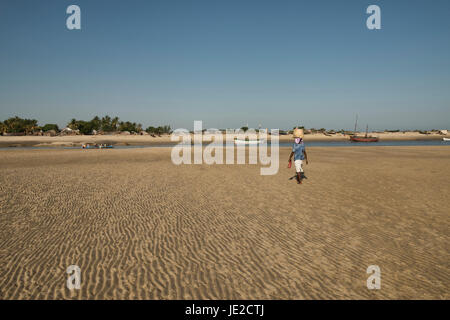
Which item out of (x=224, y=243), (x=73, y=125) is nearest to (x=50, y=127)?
(x=73, y=125)

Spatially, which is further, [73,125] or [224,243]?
[73,125]

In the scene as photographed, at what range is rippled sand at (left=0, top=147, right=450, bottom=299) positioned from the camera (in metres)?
3.88

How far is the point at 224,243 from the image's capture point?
5.53 metres

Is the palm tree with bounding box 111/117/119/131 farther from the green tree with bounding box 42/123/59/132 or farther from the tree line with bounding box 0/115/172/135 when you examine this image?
the green tree with bounding box 42/123/59/132

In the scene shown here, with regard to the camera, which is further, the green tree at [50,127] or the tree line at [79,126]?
the green tree at [50,127]

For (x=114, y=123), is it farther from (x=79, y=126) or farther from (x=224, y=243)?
(x=224, y=243)

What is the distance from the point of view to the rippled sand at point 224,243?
3.88 metres

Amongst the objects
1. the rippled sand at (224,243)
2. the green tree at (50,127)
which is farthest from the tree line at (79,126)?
the rippled sand at (224,243)

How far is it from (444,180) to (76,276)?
1682 cm

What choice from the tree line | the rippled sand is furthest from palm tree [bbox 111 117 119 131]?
the rippled sand

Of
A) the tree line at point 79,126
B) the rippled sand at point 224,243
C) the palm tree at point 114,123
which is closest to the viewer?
the rippled sand at point 224,243

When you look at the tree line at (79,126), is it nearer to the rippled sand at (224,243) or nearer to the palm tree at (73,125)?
the palm tree at (73,125)

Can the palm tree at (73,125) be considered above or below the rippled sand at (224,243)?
above
